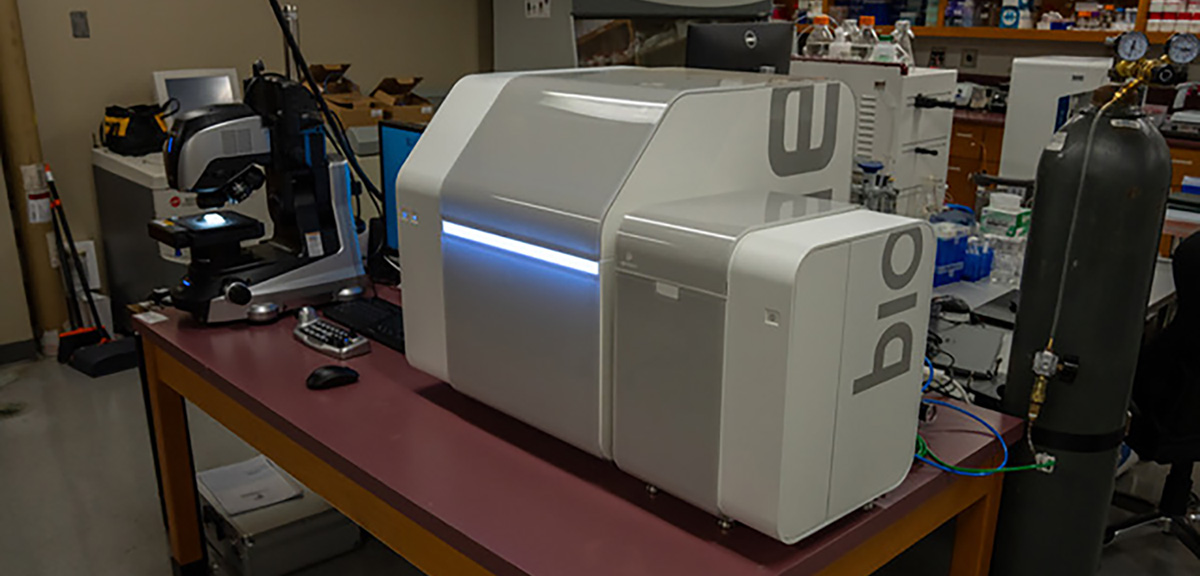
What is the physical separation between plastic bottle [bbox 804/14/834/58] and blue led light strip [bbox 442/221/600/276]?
1.97m

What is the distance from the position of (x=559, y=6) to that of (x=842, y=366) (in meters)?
3.33

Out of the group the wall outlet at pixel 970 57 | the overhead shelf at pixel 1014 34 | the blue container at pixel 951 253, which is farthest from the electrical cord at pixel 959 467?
the wall outlet at pixel 970 57

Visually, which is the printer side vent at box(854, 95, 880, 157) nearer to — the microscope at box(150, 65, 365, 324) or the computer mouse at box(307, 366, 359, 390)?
the microscope at box(150, 65, 365, 324)

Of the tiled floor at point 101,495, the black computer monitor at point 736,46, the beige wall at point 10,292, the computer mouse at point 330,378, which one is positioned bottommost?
the tiled floor at point 101,495

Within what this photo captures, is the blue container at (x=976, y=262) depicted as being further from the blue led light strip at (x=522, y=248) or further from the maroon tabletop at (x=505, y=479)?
the blue led light strip at (x=522, y=248)

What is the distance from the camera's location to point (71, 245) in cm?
367

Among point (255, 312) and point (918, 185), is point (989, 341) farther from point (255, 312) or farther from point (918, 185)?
point (255, 312)

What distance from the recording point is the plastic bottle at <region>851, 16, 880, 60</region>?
9.32 ft

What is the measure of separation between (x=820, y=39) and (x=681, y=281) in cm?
222

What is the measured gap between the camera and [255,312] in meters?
1.92

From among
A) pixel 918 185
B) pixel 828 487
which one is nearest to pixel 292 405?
pixel 828 487

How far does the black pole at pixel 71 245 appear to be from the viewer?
362cm

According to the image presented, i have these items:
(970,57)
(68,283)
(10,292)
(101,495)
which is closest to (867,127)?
(101,495)

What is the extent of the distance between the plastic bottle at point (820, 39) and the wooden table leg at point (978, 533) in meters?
1.86
